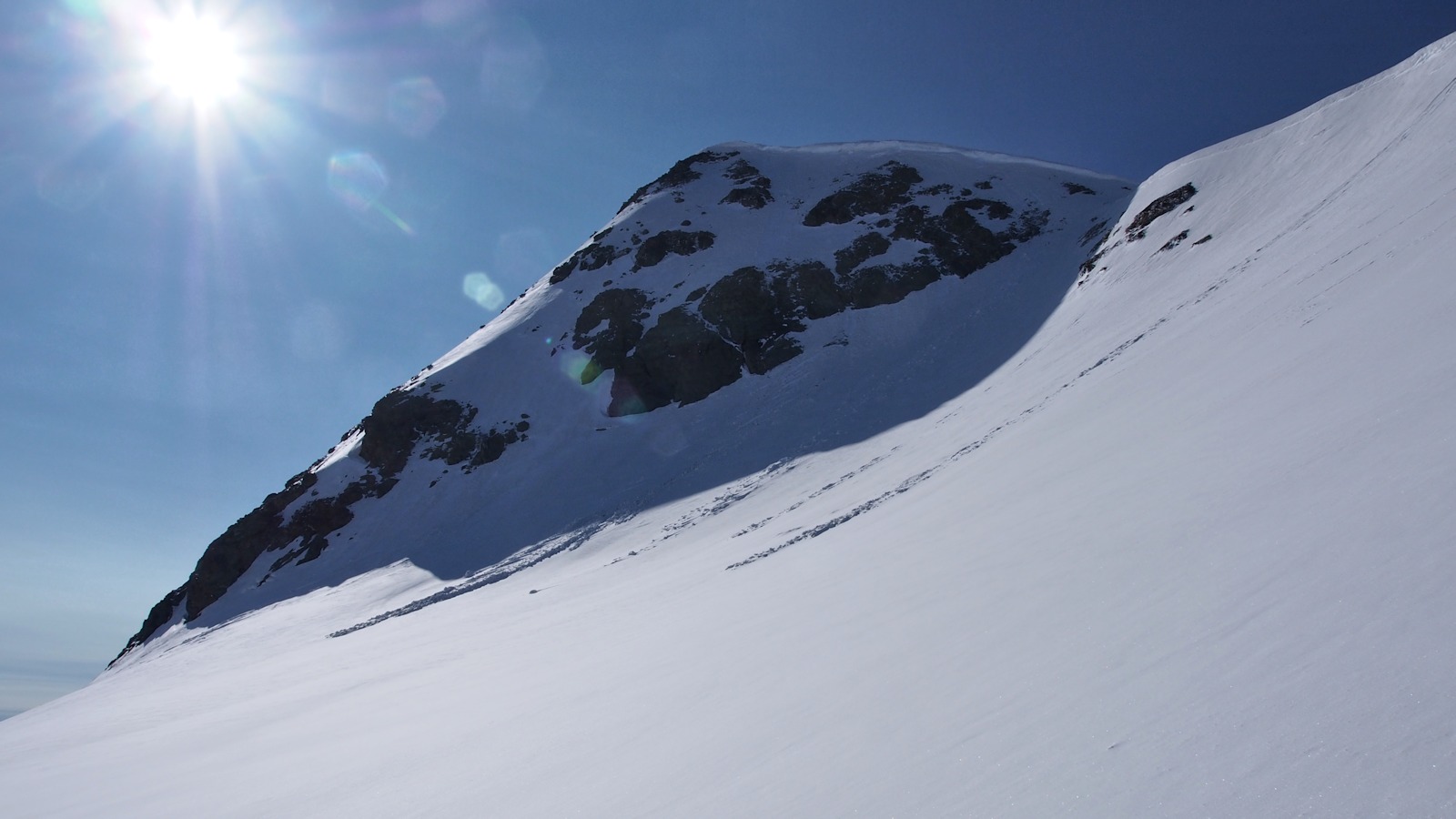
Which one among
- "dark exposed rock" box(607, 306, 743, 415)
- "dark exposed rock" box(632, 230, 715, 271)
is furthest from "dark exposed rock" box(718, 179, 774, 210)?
"dark exposed rock" box(607, 306, 743, 415)

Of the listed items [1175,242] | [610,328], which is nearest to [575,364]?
[610,328]

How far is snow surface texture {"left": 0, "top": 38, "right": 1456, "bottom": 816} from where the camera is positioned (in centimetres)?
263

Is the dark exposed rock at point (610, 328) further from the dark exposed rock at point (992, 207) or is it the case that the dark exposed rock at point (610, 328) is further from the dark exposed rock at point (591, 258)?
the dark exposed rock at point (992, 207)

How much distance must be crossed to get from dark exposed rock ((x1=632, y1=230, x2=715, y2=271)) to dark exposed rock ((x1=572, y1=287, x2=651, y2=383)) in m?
4.48

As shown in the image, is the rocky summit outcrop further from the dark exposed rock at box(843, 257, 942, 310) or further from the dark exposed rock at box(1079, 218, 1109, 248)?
the dark exposed rock at box(1079, 218, 1109, 248)

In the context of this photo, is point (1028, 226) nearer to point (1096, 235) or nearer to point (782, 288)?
point (1096, 235)

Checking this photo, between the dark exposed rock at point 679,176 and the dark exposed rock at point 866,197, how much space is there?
16.5 meters

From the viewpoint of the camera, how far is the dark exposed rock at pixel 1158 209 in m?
31.2

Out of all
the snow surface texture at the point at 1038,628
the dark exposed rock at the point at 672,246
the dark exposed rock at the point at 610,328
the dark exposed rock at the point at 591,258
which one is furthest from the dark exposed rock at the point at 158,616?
the dark exposed rock at the point at 672,246

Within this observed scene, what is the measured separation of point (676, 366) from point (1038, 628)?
130 ft

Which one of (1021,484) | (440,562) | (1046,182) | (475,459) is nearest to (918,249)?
(1046,182)

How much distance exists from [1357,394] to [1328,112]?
29.4 meters

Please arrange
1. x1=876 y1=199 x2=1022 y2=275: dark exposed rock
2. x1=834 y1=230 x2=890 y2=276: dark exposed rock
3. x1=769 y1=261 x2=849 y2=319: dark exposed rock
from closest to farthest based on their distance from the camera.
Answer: x1=769 y1=261 x2=849 y2=319: dark exposed rock → x1=876 y1=199 x2=1022 y2=275: dark exposed rock → x1=834 y1=230 x2=890 y2=276: dark exposed rock

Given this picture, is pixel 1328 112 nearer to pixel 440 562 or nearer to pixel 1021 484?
pixel 1021 484
